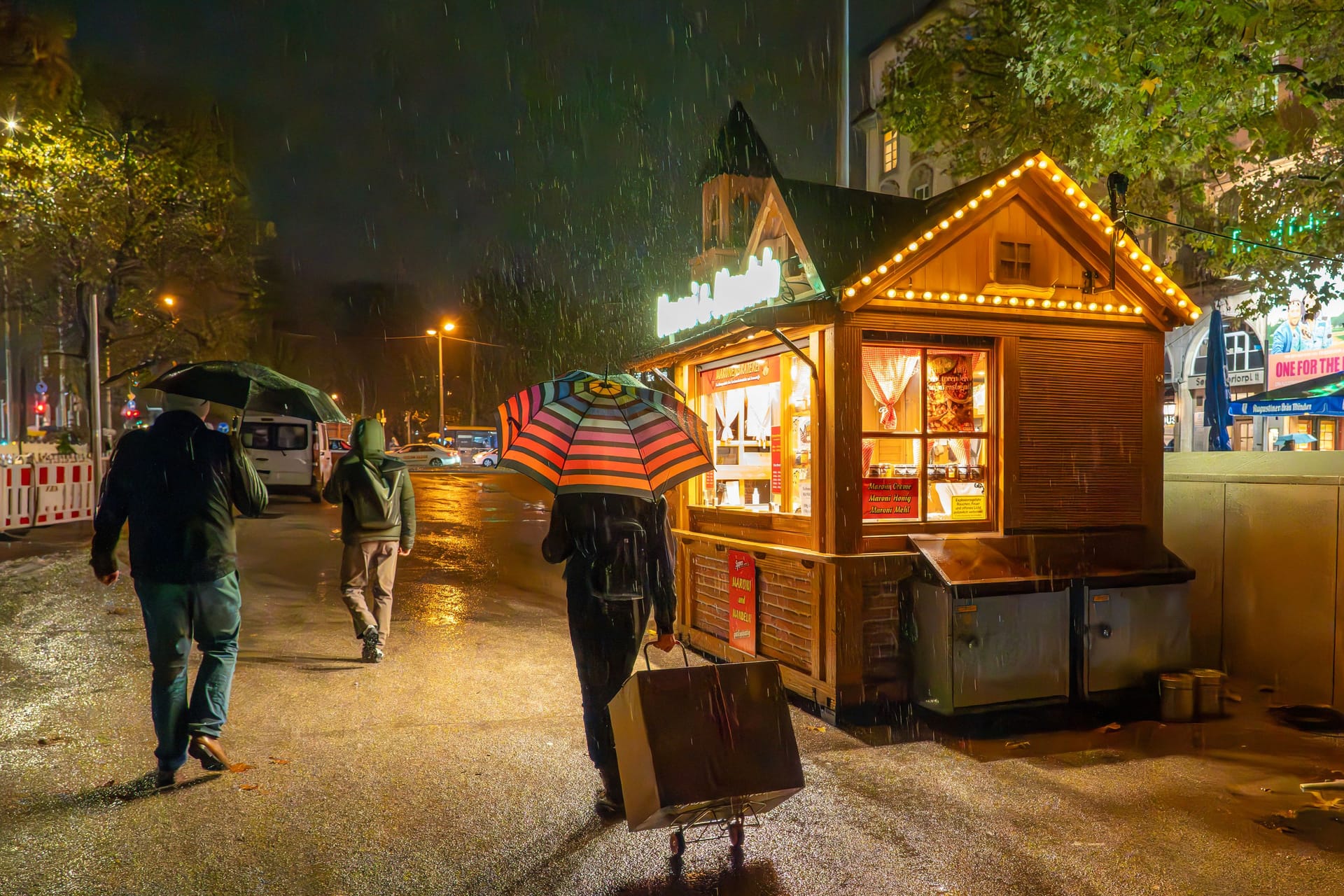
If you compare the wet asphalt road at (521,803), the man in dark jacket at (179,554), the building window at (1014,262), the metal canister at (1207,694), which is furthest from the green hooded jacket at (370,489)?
the metal canister at (1207,694)

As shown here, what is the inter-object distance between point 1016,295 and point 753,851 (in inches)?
189

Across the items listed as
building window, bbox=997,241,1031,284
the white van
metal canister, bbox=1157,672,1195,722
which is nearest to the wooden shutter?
building window, bbox=997,241,1031,284

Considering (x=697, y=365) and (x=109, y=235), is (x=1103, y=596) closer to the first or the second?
(x=697, y=365)

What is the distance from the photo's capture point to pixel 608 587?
4.38 meters

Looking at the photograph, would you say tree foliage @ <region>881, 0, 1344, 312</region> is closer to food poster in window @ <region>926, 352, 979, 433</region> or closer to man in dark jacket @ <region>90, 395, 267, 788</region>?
food poster in window @ <region>926, 352, 979, 433</region>

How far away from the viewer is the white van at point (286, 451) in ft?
80.4

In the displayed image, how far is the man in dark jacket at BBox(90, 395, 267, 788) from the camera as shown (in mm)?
4676

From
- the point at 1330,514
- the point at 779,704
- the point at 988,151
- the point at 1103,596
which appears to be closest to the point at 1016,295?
the point at 1103,596

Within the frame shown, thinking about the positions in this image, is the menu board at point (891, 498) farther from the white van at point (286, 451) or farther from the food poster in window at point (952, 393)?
the white van at point (286, 451)

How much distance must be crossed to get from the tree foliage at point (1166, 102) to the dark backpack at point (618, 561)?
22.0ft

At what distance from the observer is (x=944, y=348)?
23.1ft

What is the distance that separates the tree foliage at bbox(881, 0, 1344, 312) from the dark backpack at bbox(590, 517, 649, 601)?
6.70 metres

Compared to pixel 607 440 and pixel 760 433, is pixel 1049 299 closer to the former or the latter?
pixel 760 433

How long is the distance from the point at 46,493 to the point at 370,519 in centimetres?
1432
